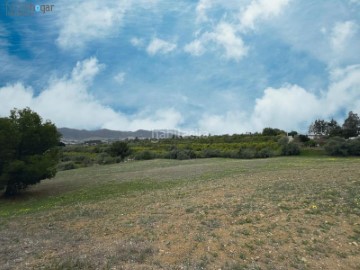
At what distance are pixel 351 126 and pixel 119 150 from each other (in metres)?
79.7

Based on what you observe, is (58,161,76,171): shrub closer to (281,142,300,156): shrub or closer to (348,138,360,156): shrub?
(281,142,300,156): shrub

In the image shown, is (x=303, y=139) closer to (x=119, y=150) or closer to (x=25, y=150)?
(x=119, y=150)

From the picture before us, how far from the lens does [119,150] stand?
86750 millimetres

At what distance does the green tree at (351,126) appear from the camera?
103375 millimetres

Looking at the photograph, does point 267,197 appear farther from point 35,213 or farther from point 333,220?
point 35,213

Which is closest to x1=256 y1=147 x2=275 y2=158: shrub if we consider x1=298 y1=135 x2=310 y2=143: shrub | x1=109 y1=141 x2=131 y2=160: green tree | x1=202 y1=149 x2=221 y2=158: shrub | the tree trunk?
x1=202 y1=149 x2=221 y2=158: shrub

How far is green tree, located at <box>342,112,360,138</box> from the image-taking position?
339 feet

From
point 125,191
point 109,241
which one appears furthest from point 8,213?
point 109,241

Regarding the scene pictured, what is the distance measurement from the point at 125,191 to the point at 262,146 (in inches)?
2338

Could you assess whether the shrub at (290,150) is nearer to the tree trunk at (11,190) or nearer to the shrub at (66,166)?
the shrub at (66,166)

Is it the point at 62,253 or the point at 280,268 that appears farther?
the point at 62,253

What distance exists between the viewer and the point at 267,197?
729 inches

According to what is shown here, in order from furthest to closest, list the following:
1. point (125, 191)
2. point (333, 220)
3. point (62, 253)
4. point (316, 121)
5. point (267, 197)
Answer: point (316, 121), point (125, 191), point (267, 197), point (333, 220), point (62, 253)

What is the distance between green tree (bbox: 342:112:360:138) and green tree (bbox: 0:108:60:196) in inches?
3794
